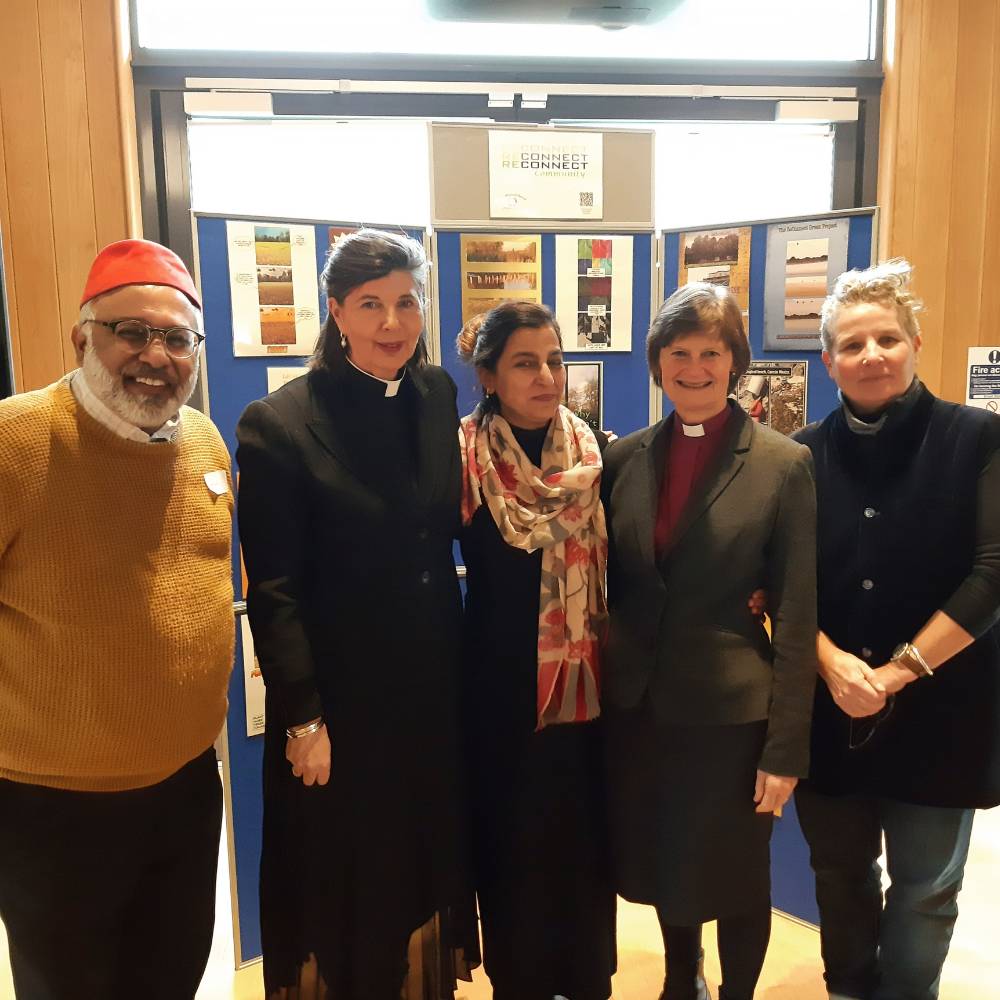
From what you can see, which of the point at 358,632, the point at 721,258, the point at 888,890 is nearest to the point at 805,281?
the point at 721,258

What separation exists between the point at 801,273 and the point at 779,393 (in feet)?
1.18

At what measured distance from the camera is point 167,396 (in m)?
1.39

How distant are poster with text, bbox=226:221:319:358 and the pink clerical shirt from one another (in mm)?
1068

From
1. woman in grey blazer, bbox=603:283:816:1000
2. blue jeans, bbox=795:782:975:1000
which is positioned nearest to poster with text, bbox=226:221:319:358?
woman in grey blazer, bbox=603:283:816:1000

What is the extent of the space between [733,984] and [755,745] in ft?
1.71

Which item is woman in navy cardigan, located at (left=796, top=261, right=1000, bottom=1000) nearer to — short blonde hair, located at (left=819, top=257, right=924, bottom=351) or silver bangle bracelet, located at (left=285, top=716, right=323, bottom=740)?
short blonde hair, located at (left=819, top=257, right=924, bottom=351)

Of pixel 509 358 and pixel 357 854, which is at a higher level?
pixel 509 358

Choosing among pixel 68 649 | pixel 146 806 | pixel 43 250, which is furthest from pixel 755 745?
pixel 43 250

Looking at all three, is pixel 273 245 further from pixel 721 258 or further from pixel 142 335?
pixel 721 258

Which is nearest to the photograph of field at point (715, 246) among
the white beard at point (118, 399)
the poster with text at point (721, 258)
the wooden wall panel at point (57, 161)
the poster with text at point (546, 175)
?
the poster with text at point (721, 258)

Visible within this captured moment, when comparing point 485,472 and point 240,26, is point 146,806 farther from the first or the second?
point 240,26

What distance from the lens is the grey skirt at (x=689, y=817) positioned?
1.58m

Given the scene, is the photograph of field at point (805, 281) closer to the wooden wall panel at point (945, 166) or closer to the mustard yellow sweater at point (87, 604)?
the wooden wall panel at point (945, 166)

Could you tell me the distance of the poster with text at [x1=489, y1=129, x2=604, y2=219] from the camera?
8.18ft
